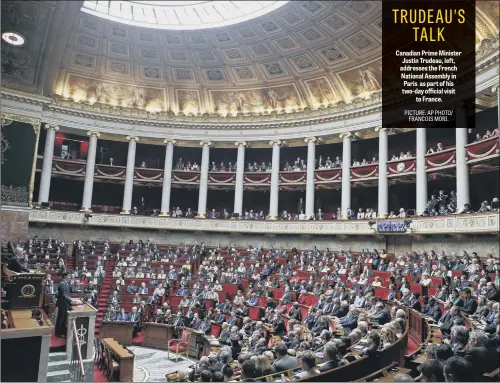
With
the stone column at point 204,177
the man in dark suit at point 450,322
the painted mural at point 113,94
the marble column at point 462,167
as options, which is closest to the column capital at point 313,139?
the stone column at point 204,177

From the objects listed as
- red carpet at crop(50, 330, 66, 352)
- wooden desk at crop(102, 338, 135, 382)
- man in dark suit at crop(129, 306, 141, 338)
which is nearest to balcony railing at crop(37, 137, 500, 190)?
man in dark suit at crop(129, 306, 141, 338)

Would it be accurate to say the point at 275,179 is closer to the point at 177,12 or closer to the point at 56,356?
the point at 177,12

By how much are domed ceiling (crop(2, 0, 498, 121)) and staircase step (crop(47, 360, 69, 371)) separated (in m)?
15.3

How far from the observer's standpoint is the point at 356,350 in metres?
7.48

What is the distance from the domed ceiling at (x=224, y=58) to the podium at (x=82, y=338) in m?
14.7

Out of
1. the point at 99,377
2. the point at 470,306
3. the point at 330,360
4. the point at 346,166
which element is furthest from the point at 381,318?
the point at 346,166

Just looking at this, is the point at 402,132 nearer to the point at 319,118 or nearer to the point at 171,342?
the point at 319,118

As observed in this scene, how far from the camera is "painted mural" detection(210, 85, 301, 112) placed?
29250mm

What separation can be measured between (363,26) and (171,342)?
19.1m

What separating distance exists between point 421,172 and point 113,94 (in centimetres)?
2160

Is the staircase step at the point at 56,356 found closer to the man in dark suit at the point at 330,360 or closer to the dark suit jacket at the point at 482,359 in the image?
the man in dark suit at the point at 330,360

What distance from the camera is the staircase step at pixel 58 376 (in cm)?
865

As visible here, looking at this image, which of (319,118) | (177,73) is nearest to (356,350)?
(319,118)

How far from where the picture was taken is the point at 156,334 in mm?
15484
